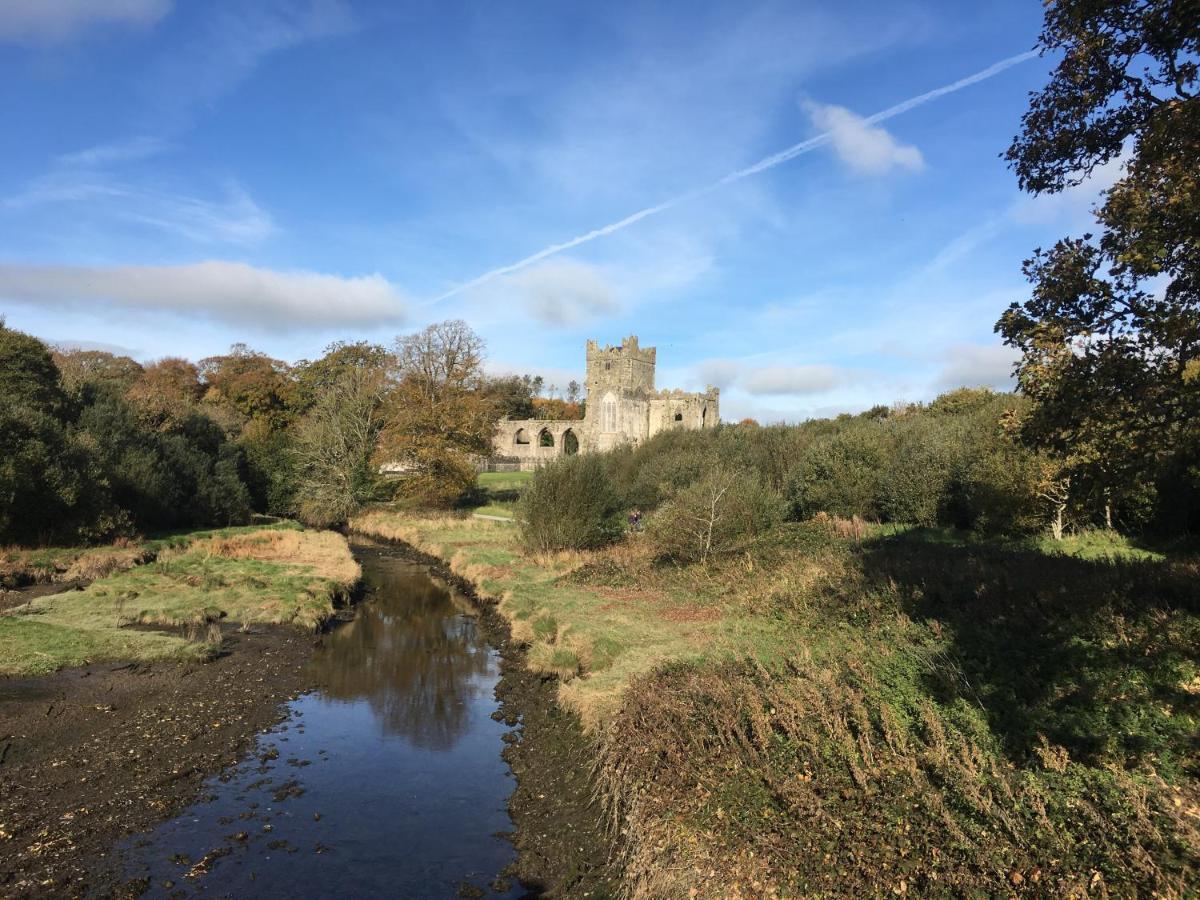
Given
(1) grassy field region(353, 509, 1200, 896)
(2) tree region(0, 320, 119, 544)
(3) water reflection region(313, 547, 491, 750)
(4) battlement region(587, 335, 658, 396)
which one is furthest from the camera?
(4) battlement region(587, 335, 658, 396)

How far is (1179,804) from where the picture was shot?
4.96m

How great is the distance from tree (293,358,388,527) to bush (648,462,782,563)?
2158 centimetres

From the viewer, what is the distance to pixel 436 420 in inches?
1468

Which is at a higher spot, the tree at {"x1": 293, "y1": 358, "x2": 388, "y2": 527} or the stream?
the tree at {"x1": 293, "y1": 358, "x2": 388, "y2": 527}

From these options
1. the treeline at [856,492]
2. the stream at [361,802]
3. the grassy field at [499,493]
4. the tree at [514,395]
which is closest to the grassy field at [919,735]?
the stream at [361,802]

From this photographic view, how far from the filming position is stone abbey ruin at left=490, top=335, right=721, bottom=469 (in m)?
63.5

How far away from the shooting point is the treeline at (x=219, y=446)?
74.8 ft

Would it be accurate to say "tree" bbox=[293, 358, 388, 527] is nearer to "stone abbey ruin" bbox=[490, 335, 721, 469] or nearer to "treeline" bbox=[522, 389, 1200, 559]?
"treeline" bbox=[522, 389, 1200, 559]

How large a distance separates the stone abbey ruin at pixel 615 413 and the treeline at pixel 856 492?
26251mm

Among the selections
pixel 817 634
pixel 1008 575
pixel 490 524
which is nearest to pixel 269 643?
pixel 817 634

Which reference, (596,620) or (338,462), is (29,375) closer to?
(338,462)

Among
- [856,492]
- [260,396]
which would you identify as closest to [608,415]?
[260,396]

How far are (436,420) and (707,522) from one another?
21374 mm

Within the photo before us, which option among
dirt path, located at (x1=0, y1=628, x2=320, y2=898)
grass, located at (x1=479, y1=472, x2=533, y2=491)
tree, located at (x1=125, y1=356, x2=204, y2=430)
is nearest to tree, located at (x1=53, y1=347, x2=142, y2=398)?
tree, located at (x1=125, y1=356, x2=204, y2=430)
